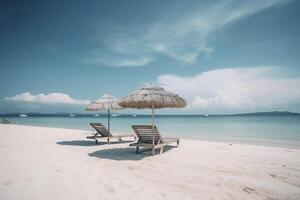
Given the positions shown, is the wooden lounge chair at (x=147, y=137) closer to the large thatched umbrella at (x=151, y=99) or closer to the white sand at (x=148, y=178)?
the white sand at (x=148, y=178)

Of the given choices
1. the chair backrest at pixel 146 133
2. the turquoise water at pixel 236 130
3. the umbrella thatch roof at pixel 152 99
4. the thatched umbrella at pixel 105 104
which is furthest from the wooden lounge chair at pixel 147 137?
the turquoise water at pixel 236 130

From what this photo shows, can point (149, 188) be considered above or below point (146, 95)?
below

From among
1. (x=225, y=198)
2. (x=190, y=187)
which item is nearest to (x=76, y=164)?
(x=190, y=187)

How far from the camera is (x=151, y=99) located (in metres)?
6.87

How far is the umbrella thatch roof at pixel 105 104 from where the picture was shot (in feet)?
31.1

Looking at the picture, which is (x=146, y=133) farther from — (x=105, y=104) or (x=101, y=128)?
(x=105, y=104)

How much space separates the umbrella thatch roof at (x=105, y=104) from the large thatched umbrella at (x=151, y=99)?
2075 mm

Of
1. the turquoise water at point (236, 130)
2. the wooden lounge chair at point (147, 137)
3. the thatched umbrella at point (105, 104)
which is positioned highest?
the thatched umbrella at point (105, 104)

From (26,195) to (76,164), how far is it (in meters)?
2.03

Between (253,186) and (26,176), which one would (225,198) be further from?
(26,176)

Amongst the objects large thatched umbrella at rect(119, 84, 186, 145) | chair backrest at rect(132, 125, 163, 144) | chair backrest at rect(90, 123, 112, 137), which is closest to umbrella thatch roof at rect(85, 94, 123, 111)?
chair backrest at rect(90, 123, 112, 137)

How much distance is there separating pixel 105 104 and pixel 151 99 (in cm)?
328

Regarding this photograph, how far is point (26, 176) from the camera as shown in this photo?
170 inches

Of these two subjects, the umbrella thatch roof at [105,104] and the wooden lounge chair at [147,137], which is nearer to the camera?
the wooden lounge chair at [147,137]
